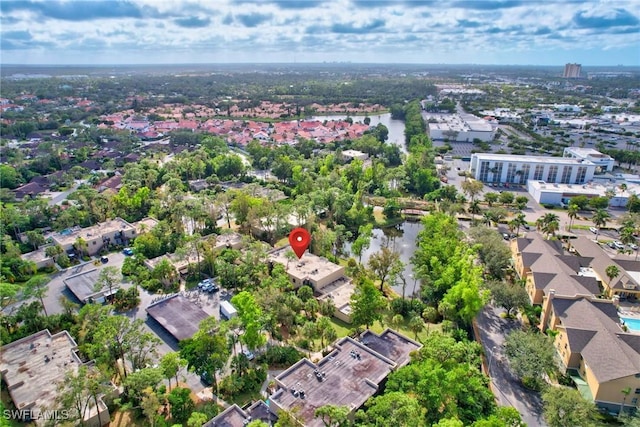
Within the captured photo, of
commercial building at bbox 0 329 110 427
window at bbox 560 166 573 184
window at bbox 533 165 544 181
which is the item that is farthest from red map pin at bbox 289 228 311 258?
window at bbox 560 166 573 184

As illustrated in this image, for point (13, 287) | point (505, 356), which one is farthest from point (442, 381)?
point (13, 287)

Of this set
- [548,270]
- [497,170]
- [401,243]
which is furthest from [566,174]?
[548,270]

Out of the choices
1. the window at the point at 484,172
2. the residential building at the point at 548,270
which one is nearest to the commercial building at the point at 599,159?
the window at the point at 484,172

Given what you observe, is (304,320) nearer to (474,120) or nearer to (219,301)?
(219,301)

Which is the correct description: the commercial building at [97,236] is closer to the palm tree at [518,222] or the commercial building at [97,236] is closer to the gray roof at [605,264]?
the palm tree at [518,222]

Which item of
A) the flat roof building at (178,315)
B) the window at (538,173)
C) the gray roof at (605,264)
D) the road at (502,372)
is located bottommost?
the road at (502,372)

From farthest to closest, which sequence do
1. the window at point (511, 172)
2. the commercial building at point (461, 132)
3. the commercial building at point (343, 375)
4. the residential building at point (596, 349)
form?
the commercial building at point (461, 132), the window at point (511, 172), the residential building at point (596, 349), the commercial building at point (343, 375)

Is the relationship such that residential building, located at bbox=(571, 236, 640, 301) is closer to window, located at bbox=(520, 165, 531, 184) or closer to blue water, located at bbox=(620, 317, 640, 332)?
blue water, located at bbox=(620, 317, 640, 332)
